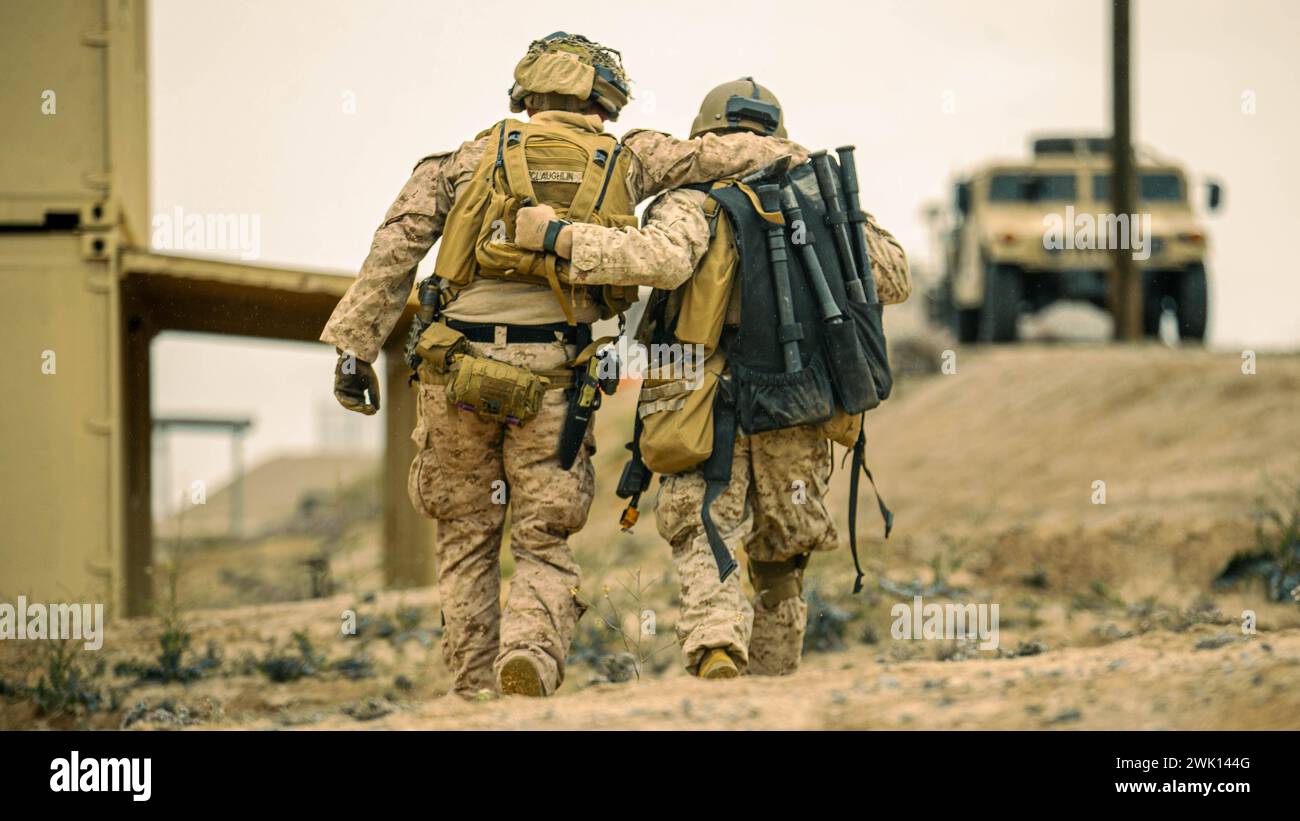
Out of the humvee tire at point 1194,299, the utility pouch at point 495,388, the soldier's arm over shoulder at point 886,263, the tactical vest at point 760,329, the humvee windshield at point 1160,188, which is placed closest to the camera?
the utility pouch at point 495,388

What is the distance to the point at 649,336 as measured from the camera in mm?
5309

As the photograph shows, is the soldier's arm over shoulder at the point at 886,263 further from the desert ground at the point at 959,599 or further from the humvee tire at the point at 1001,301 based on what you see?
the humvee tire at the point at 1001,301

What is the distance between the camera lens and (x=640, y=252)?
4930 millimetres

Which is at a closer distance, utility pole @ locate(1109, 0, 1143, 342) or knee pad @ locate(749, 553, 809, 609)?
knee pad @ locate(749, 553, 809, 609)

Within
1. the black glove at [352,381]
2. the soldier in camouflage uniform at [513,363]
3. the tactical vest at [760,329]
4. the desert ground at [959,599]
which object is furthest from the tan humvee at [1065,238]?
the black glove at [352,381]

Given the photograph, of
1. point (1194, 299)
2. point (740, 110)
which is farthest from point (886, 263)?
point (1194, 299)

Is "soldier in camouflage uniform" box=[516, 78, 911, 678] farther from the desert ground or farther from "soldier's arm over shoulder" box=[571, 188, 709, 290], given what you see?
the desert ground

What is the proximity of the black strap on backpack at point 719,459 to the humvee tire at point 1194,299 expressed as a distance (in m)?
13.8

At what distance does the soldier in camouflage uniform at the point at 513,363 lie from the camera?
5.20m

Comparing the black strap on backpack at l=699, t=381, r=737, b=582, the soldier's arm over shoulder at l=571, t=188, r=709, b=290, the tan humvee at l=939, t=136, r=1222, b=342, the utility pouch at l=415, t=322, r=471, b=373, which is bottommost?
the black strap on backpack at l=699, t=381, r=737, b=582

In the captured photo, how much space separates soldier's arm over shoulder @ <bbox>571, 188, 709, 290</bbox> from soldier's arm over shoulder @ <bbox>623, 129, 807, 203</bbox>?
0.67ft

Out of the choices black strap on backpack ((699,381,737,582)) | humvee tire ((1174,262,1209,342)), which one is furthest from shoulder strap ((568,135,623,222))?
humvee tire ((1174,262,1209,342))

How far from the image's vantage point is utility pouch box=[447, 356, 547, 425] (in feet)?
16.5
